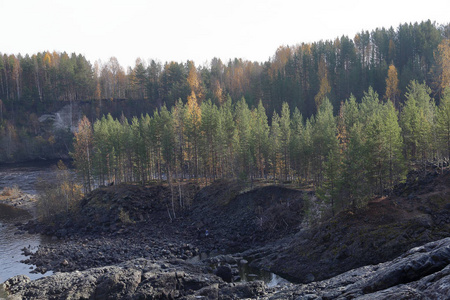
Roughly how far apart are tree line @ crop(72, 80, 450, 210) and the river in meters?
15.4

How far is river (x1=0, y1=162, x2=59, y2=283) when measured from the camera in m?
42.1

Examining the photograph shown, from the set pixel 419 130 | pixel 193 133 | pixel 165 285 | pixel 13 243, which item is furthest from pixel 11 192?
pixel 419 130

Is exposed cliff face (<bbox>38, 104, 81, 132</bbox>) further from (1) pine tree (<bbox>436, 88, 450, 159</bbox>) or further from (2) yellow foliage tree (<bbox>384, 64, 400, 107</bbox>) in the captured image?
(1) pine tree (<bbox>436, 88, 450, 159</bbox>)

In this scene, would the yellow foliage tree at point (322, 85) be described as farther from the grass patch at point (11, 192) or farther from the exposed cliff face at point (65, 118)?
the exposed cliff face at point (65, 118)

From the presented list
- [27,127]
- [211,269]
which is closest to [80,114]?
[27,127]

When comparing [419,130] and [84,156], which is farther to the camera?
[84,156]

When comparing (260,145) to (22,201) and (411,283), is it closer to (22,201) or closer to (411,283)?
(411,283)

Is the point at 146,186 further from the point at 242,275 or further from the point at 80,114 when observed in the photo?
the point at 80,114

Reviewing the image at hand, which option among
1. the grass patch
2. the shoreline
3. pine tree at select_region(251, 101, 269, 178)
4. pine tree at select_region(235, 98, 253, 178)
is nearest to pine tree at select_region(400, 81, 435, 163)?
pine tree at select_region(251, 101, 269, 178)

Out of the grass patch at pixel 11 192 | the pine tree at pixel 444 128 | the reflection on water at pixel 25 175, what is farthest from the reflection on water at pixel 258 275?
the reflection on water at pixel 25 175

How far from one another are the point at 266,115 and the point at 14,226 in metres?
70.9

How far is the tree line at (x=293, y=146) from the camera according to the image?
130 ft

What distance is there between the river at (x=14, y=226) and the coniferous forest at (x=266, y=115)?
13095mm

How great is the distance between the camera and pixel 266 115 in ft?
348
